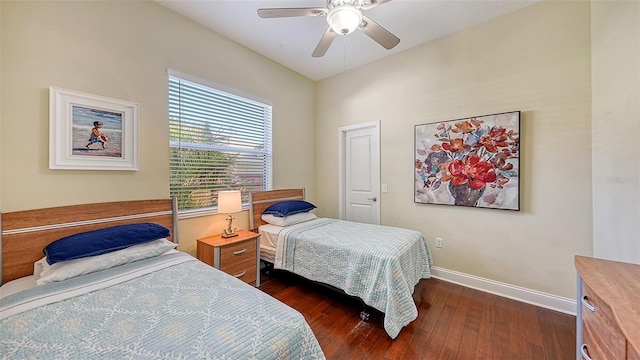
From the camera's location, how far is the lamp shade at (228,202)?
246cm

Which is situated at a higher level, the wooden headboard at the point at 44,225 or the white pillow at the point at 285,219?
the wooden headboard at the point at 44,225

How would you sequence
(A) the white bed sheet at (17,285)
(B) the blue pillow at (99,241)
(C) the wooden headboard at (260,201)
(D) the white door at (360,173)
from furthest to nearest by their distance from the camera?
(D) the white door at (360,173), (C) the wooden headboard at (260,201), (B) the blue pillow at (99,241), (A) the white bed sheet at (17,285)

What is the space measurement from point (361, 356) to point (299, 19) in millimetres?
3152

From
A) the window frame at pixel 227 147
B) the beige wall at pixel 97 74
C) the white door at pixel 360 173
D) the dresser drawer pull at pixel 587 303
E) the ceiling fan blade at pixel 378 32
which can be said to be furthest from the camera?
the white door at pixel 360 173

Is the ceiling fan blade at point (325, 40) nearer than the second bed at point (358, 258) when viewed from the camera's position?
No

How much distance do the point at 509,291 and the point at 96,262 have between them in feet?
12.1

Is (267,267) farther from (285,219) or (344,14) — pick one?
(344,14)

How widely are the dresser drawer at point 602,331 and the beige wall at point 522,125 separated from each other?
151 centimetres

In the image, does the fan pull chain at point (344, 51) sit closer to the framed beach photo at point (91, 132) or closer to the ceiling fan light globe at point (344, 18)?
the ceiling fan light globe at point (344, 18)

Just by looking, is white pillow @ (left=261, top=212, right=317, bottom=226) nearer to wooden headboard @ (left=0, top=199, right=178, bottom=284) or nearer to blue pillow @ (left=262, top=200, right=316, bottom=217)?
blue pillow @ (left=262, top=200, right=316, bottom=217)

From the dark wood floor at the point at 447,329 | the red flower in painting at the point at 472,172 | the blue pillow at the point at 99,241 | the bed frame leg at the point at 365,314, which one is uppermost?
the red flower in painting at the point at 472,172

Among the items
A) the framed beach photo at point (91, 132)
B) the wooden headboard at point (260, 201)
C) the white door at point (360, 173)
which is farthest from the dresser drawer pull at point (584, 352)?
the framed beach photo at point (91, 132)

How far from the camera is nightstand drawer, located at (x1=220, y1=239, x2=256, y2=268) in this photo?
2316 mm

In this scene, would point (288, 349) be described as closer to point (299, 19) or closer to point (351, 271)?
point (351, 271)
